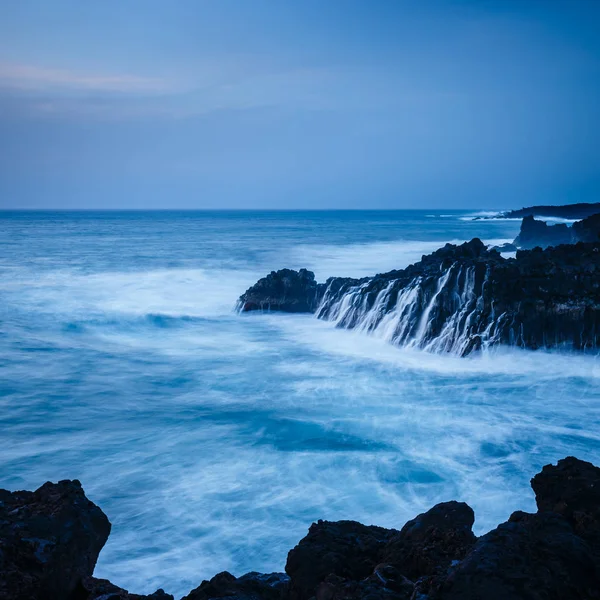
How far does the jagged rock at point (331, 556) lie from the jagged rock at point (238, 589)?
23cm

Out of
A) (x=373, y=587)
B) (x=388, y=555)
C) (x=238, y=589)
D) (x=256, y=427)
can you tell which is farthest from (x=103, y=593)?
(x=256, y=427)

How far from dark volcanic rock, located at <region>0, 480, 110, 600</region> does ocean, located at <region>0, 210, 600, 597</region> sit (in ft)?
7.86

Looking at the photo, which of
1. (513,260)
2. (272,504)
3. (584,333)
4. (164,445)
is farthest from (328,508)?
(513,260)

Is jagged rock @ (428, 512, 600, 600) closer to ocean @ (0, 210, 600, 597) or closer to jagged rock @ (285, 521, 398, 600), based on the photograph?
jagged rock @ (285, 521, 398, 600)

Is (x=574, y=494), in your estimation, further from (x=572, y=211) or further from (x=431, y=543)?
(x=572, y=211)

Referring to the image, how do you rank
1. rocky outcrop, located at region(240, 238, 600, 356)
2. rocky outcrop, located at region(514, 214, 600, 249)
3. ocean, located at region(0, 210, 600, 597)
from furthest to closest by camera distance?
rocky outcrop, located at region(514, 214, 600, 249) < rocky outcrop, located at region(240, 238, 600, 356) < ocean, located at region(0, 210, 600, 597)

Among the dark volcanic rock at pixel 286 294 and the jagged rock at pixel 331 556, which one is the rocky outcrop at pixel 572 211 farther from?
the jagged rock at pixel 331 556

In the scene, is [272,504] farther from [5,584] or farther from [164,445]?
[5,584]

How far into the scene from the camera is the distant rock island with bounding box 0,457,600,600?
3230mm

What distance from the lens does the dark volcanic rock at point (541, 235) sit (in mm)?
37281

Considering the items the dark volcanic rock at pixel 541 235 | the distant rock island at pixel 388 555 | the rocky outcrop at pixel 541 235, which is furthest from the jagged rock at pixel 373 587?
the dark volcanic rock at pixel 541 235

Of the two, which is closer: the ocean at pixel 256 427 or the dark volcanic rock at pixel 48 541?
the dark volcanic rock at pixel 48 541

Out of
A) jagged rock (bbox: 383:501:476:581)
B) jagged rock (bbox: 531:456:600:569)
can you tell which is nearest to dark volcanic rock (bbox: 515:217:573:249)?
jagged rock (bbox: 531:456:600:569)

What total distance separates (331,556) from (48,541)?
1951 mm
